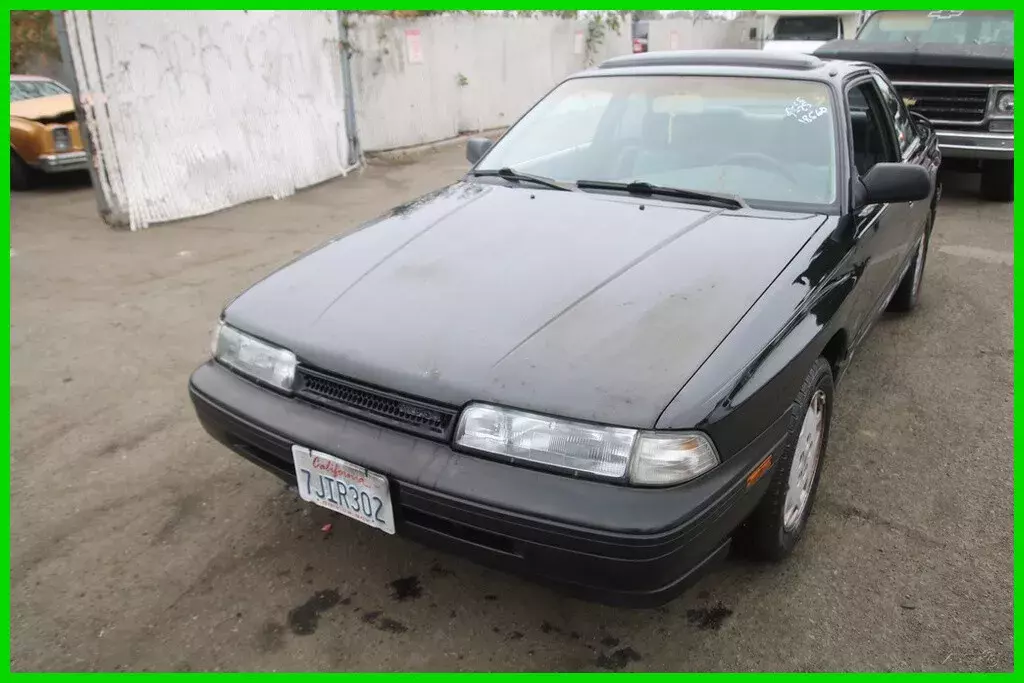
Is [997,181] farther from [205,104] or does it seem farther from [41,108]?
[41,108]

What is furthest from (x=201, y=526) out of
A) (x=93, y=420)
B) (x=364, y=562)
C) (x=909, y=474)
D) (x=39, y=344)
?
(x=909, y=474)

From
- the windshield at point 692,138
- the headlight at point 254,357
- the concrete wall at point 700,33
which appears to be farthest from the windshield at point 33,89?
the concrete wall at point 700,33

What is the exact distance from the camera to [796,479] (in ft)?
8.51

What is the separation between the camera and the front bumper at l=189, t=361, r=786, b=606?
6.12 feet

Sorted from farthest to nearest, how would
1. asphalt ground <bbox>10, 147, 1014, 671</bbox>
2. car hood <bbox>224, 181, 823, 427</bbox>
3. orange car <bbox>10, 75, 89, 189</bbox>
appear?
orange car <bbox>10, 75, 89, 189</bbox>
asphalt ground <bbox>10, 147, 1014, 671</bbox>
car hood <bbox>224, 181, 823, 427</bbox>

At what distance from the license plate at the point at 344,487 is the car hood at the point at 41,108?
8.39 m

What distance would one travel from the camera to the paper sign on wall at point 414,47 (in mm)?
10758

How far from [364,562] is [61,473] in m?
1.50

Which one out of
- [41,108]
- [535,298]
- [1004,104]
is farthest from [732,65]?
[41,108]

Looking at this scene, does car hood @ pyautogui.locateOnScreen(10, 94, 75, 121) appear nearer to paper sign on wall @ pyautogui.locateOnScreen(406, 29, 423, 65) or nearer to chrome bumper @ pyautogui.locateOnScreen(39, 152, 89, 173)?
chrome bumper @ pyautogui.locateOnScreen(39, 152, 89, 173)

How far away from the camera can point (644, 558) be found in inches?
72.9

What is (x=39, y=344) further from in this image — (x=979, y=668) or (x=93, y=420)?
(x=979, y=668)

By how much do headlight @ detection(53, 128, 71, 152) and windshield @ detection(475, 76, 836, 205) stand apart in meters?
7.32

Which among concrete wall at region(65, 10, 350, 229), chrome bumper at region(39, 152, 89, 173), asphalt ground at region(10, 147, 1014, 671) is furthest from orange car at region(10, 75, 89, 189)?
asphalt ground at region(10, 147, 1014, 671)
